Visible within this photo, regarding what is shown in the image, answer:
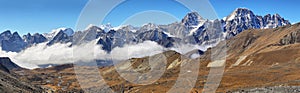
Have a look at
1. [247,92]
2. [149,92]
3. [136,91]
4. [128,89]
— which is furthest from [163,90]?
[247,92]

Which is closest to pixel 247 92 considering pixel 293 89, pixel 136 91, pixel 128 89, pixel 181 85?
pixel 293 89

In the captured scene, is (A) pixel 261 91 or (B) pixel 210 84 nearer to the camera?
(A) pixel 261 91

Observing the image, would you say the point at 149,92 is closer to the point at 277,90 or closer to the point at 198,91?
the point at 198,91

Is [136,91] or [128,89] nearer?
[136,91]

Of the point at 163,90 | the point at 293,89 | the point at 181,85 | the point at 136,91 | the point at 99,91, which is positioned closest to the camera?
the point at 293,89

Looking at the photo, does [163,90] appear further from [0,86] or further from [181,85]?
[0,86]

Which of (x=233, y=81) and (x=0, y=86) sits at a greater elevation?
(x=0, y=86)

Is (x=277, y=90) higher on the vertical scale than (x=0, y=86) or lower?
lower

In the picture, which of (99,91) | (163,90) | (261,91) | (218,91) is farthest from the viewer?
(99,91)

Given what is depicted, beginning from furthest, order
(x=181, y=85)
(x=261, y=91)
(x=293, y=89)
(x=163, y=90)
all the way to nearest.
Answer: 1. (x=163, y=90)
2. (x=181, y=85)
3. (x=261, y=91)
4. (x=293, y=89)
